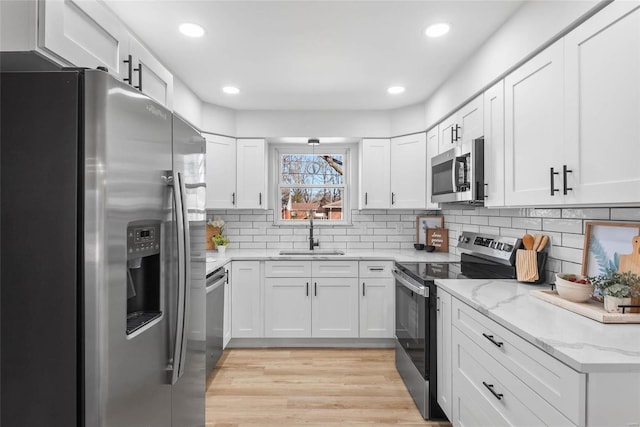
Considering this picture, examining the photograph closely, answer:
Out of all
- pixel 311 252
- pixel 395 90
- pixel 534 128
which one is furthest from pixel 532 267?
pixel 311 252

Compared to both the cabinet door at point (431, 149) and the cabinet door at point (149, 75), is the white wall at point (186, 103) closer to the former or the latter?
the cabinet door at point (149, 75)

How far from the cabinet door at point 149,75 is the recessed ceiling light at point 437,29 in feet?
4.95

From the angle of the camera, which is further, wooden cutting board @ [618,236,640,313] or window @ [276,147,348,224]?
window @ [276,147,348,224]

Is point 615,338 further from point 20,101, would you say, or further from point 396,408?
point 20,101

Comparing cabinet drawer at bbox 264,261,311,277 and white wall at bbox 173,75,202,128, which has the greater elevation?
white wall at bbox 173,75,202,128

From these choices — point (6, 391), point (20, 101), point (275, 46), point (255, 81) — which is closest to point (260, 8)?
point (275, 46)

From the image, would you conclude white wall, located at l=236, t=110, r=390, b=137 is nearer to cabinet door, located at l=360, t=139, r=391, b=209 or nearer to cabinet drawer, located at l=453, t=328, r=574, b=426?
cabinet door, located at l=360, t=139, r=391, b=209

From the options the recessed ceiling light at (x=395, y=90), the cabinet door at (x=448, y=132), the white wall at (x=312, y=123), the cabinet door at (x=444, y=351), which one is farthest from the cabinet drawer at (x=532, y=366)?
the white wall at (x=312, y=123)

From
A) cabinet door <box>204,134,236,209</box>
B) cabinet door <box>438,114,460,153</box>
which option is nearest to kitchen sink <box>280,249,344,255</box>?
cabinet door <box>204,134,236,209</box>

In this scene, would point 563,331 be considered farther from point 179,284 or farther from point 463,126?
point 463,126

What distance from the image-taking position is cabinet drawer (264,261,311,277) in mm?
3535

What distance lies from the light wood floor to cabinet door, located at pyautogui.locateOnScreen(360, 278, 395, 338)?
0.19 meters

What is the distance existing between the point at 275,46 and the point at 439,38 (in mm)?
1039

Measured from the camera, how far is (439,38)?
225 centimetres
